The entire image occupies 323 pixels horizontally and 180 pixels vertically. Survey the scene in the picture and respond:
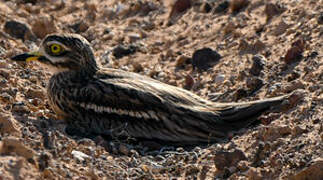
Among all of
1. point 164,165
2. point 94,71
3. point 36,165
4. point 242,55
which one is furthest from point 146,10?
point 36,165

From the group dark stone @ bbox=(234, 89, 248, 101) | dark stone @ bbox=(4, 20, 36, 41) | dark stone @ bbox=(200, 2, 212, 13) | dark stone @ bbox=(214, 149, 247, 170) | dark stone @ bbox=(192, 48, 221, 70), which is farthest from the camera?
dark stone @ bbox=(200, 2, 212, 13)

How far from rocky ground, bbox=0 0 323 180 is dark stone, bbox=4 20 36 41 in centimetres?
1

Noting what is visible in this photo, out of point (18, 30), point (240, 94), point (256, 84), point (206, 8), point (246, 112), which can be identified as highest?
point (206, 8)

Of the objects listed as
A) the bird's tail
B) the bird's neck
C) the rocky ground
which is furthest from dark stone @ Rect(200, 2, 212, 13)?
the bird's tail

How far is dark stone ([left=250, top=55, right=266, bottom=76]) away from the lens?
8.95 meters

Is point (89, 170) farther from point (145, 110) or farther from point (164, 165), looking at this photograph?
point (145, 110)

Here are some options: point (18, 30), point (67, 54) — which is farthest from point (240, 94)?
point (18, 30)

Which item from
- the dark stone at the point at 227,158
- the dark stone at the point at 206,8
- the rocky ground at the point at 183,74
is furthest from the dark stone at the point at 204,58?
the dark stone at the point at 227,158

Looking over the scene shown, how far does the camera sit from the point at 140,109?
7.85m

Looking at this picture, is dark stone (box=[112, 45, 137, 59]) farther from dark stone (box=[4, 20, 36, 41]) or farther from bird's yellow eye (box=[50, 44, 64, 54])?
bird's yellow eye (box=[50, 44, 64, 54])

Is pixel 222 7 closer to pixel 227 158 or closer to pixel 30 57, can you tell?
pixel 30 57

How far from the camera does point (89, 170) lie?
249 inches

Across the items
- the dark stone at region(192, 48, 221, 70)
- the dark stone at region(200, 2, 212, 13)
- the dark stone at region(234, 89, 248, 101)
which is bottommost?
the dark stone at region(234, 89, 248, 101)

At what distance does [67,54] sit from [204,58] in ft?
6.96
